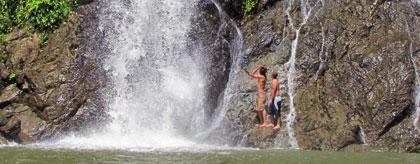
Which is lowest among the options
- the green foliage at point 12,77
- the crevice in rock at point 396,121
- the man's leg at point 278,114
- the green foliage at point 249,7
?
the crevice in rock at point 396,121

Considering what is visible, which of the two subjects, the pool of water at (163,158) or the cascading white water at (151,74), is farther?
the cascading white water at (151,74)

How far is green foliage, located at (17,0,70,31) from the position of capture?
20.0 metres

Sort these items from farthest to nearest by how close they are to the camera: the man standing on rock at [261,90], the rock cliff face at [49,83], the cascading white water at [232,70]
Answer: the rock cliff face at [49,83]
the cascading white water at [232,70]
the man standing on rock at [261,90]

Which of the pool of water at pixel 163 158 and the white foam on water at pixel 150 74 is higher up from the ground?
the white foam on water at pixel 150 74

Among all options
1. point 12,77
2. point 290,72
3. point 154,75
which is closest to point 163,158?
point 290,72

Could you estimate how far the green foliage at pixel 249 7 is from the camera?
19.5 meters

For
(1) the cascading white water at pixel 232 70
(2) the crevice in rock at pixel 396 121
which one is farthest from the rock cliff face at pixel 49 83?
(2) the crevice in rock at pixel 396 121

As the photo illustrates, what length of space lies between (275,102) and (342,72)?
1.98 m

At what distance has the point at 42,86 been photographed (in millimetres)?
18672

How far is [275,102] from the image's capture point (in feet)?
55.0

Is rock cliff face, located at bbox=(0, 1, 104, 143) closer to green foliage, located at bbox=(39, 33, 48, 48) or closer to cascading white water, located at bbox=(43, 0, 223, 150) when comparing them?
green foliage, located at bbox=(39, 33, 48, 48)

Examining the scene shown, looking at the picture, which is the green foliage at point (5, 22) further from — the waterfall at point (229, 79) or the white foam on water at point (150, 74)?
the waterfall at point (229, 79)

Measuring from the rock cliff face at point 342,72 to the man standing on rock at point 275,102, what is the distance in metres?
0.29

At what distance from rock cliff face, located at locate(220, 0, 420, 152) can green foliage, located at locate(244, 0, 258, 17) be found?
803 mm
